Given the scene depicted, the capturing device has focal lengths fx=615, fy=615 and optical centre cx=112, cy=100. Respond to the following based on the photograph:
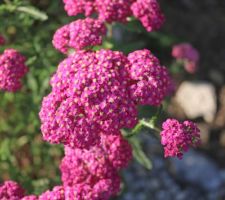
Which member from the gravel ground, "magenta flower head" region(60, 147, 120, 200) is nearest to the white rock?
the gravel ground

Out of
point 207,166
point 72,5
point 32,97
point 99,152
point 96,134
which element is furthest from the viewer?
point 207,166

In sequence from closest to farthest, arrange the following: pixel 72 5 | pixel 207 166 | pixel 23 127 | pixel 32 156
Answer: pixel 72 5, pixel 23 127, pixel 32 156, pixel 207 166

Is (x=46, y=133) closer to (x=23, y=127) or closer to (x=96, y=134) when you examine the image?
(x=96, y=134)

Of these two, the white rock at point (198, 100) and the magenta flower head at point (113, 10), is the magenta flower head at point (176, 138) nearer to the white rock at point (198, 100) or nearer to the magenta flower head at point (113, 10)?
the magenta flower head at point (113, 10)

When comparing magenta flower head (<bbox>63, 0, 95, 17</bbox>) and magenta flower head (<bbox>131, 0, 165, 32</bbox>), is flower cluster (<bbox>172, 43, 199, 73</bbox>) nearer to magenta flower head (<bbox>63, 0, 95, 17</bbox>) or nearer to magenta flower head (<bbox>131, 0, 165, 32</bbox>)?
magenta flower head (<bbox>131, 0, 165, 32</bbox>)

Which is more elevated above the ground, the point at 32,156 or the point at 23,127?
the point at 23,127

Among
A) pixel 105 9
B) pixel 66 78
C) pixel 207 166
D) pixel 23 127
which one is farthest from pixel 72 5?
pixel 207 166

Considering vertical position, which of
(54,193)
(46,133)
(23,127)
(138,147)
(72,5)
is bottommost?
(23,127)

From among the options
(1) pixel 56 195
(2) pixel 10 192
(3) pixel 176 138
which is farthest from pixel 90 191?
(3) pixel 176 138
